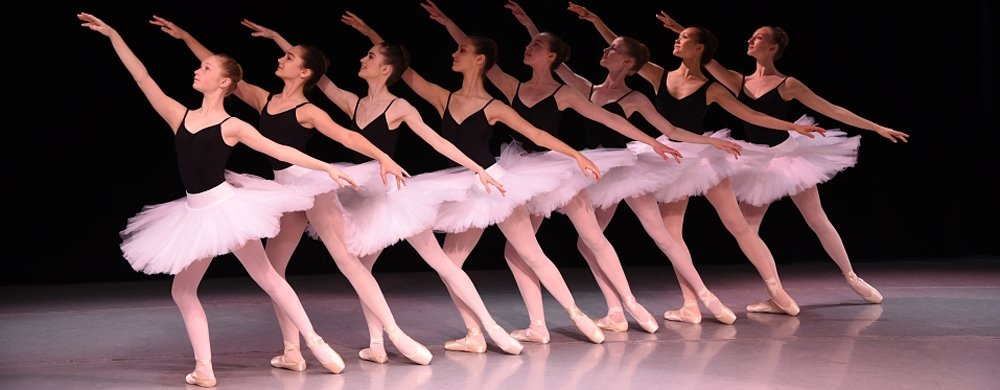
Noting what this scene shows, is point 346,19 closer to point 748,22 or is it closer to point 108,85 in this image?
point 108,85

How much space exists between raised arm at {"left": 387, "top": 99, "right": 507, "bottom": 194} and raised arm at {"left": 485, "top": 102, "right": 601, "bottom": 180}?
0.27 metres

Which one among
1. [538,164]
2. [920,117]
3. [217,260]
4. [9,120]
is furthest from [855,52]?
[9,120]

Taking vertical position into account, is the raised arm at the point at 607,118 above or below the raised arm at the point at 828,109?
below

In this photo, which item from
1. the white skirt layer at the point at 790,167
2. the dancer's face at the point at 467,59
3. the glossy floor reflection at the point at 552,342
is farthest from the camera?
the white skirt layer at the point at 790,167

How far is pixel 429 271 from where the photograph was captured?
26.8ft

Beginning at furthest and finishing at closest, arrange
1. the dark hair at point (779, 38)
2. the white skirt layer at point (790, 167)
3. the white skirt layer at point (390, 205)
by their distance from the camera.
→ the dark hair at point (779, 38), the white skirt layer at point (790, 167), the white skirt layer at point (390, 205)

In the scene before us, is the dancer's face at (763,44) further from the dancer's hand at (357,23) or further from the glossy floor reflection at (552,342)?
the dancer's hand at (357,23)

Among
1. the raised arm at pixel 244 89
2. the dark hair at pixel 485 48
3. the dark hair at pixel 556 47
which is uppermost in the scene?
the dark hair at pixel 556 47

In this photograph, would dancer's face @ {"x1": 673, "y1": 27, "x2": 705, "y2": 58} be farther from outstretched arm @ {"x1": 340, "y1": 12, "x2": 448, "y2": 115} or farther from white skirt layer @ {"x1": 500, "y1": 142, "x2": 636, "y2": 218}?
outstretched arm @ {"x1": 340, "y1": 12, "x2": 448, "y2": 115}

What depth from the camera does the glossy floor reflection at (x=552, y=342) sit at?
455 centimetres

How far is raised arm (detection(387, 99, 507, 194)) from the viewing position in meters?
4.79

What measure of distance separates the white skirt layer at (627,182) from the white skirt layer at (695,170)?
0.09m

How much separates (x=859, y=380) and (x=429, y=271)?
13.5ft

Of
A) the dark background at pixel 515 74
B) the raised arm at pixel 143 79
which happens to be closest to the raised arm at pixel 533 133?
the raised arm at pixel 143 79
